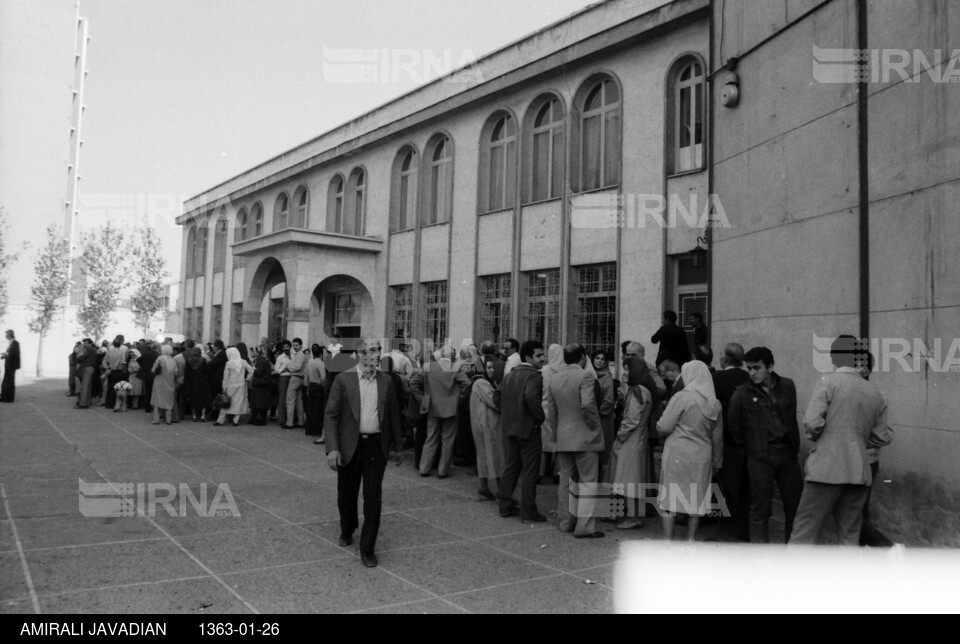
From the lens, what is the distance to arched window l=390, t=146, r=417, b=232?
2100cm

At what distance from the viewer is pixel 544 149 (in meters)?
16.5

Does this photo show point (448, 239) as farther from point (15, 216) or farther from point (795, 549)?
point (15, 216)

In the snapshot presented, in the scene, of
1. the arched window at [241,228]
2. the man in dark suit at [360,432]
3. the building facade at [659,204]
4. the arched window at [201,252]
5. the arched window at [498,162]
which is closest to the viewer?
the man in dark suit at [360,432]

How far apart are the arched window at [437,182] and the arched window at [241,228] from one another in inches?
502

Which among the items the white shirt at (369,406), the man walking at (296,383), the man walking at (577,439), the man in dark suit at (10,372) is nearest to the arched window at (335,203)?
the man walking at (296,383)

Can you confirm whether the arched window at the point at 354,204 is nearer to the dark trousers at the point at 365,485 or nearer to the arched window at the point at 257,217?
the arched window at the point at 257,217

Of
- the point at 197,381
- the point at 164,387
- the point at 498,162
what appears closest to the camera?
the point at 164,387

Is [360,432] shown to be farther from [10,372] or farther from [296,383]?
[10,372]

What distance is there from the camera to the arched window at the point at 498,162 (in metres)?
17.3

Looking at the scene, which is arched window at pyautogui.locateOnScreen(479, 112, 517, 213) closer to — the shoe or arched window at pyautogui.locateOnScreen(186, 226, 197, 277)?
the shoe

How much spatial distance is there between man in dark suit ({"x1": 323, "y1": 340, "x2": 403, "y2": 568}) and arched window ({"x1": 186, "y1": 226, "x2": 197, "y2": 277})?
31.6 metres

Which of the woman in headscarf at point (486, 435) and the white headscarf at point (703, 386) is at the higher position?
the white headscarf at point (703, 386)

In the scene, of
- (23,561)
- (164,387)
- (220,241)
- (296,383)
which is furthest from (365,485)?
(220,241)

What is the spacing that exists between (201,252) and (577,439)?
3141 cm
